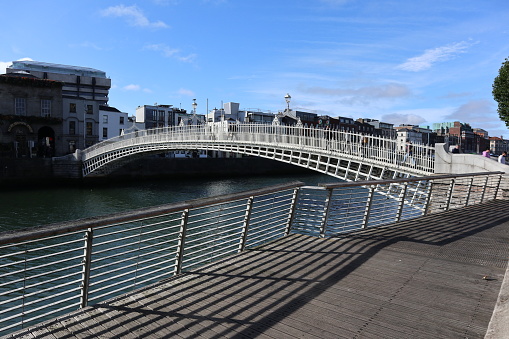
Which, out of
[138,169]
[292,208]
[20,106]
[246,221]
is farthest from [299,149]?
[20,106]

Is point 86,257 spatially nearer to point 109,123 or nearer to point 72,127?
point 72,127

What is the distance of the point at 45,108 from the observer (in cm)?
4331

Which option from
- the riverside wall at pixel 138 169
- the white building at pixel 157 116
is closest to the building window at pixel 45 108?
the riverside wall at pixel 138 169

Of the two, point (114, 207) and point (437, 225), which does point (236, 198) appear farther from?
point (114, 207)

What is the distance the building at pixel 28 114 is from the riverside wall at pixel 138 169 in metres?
5.06

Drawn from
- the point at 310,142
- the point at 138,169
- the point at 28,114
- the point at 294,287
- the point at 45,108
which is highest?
the point at 45,108

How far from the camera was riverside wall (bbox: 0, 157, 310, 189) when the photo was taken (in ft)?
105

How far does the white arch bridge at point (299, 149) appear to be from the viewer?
49.7ft

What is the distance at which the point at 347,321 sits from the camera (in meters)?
3.43

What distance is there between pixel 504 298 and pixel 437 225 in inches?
176

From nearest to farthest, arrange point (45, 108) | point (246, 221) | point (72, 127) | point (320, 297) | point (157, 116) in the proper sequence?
point (320, 297) → point (246, 221) → point (45, 108) → point (72, 127) → point (157, 116)

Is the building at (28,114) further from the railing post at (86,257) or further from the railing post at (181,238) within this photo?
the railing post at (86,257)

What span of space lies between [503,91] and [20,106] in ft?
150

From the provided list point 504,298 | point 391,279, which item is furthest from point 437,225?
point 504,298
